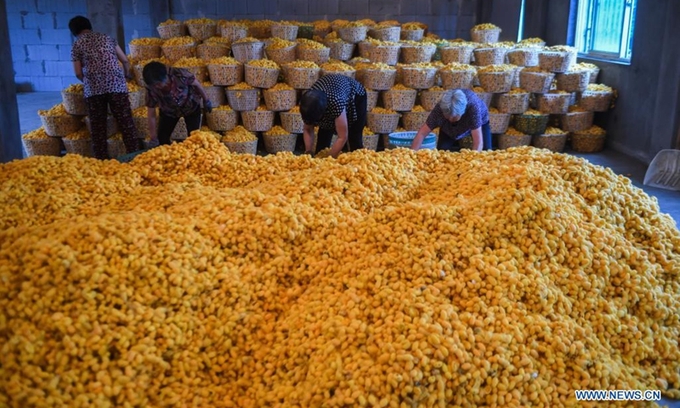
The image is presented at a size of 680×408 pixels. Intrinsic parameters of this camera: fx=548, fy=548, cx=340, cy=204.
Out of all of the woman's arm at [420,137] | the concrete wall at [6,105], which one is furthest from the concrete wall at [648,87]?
the concrete wall at [6,105]

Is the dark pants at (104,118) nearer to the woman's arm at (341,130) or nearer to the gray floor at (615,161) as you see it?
the woman's arm at (341,130)

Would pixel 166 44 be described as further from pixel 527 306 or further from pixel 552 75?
pixel 527 306

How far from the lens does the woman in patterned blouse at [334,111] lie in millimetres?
4562

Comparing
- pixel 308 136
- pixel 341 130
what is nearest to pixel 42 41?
pixel 308 136

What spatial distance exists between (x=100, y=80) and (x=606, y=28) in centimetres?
727

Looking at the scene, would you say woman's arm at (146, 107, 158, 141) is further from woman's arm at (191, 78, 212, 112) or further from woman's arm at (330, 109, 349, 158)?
woman's arm at (330, 109, 349, 158)

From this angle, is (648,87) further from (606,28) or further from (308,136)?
(308,136)

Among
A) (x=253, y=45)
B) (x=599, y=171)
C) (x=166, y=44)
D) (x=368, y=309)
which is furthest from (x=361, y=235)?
(x=166, y=44)

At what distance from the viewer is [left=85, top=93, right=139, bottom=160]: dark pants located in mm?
6199

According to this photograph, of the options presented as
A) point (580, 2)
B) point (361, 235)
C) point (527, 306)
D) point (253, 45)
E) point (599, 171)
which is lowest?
point (527, 306)

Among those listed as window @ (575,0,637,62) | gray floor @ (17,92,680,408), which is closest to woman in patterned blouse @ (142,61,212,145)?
gray floor @ (17,92,680,408)

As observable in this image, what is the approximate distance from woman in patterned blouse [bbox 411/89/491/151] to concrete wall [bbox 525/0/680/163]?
264 centimetres

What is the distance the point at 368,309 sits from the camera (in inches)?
87.7

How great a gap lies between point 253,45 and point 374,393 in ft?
20.2
